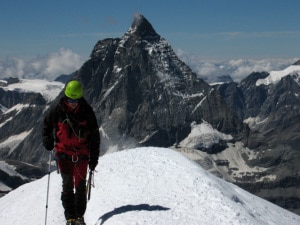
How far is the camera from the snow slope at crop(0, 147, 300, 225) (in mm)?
20297

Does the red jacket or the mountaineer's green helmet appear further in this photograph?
the red jacket

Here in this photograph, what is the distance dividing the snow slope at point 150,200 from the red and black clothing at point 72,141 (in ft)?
7.99

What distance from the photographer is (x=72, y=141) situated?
18.0 m

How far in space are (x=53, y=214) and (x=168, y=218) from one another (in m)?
6.23

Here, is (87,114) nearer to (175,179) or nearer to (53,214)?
(53,214)

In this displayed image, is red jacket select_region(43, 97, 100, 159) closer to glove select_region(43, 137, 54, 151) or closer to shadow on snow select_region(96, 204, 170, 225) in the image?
glove select_region(43, 137, 54, 151)

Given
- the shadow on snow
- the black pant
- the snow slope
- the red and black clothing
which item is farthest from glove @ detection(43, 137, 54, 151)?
the shadow on snow

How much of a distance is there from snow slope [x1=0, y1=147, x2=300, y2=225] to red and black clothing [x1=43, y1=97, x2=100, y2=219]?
244 centimetres

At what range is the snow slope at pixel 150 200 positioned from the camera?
A: 20.3 m

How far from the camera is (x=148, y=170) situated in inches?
1068

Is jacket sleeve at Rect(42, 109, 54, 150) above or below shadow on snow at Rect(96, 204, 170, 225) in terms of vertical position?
above

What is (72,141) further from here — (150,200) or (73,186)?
(150,200)

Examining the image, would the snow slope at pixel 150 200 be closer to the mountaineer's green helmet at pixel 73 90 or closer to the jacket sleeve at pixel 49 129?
the jacket sleeve at pixel 49 129

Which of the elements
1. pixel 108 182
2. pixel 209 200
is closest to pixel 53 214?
pixel 108 182
